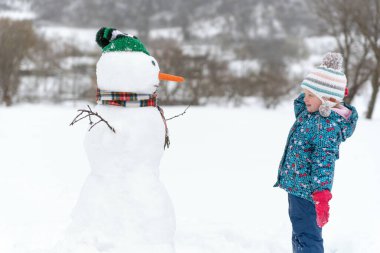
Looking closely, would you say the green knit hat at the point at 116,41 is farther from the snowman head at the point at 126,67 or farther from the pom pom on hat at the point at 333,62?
the pom pom on hat at the point at 333,62

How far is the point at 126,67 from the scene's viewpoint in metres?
2.03

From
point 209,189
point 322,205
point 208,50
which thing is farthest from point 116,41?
point 208,50

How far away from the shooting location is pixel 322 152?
1.95 metres

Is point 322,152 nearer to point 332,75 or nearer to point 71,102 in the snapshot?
point 332,75

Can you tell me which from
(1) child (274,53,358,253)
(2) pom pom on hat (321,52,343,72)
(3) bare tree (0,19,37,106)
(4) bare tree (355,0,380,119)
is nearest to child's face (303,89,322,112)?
(1) child (274,53,358,253)

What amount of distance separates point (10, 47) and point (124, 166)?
15628 millimetres

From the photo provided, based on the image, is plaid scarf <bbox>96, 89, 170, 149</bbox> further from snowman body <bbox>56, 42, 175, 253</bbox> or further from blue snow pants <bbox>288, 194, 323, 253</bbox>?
blue snow pants <bbox>288, 194, 323, 253</bbox>

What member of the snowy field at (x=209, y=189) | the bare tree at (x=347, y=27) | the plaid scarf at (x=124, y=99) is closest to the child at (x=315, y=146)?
A: the snowy field at (x=209, y=189)

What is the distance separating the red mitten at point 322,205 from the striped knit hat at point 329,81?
455 mm

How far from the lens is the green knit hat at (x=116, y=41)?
2082 millimetres

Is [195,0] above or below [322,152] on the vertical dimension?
above

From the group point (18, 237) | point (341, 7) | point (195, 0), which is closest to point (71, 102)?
point (341, 7)

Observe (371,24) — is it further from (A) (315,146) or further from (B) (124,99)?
(B) (124,99)

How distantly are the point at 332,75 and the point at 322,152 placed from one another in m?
0.40
